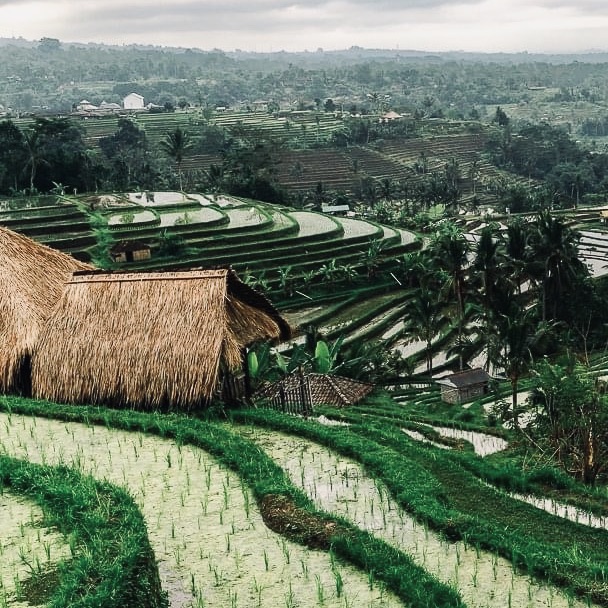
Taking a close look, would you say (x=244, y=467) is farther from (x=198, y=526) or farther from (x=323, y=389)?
(x=323, y=389)

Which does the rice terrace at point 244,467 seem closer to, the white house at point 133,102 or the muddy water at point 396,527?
the muddy water at point 396,527

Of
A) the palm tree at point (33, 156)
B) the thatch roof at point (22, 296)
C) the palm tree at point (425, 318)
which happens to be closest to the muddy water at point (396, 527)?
the thatch roof at point (22, 296)

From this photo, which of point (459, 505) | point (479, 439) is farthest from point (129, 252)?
point (459, 505)

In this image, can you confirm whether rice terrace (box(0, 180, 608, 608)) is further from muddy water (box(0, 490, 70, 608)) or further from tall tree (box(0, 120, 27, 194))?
tall tree (box(0, 120, 27, 194))

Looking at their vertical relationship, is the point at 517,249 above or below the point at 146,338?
below

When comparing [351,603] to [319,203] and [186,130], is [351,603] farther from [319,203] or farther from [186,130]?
[186,130]

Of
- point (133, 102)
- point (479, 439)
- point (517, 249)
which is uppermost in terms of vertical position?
point (133, 102)

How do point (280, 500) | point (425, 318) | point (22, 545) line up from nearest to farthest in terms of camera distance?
point (22, 545)
point (280, 500)
point (425, 318)

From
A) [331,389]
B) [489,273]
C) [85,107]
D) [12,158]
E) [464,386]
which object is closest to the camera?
[331,389]
